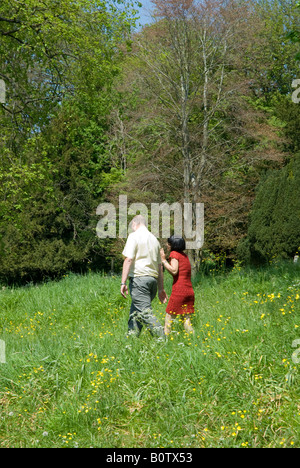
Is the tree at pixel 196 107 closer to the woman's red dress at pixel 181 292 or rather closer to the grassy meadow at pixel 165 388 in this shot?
the woman's red dress at pixel 181 292

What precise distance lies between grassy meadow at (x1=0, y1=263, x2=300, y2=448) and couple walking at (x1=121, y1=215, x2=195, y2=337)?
0.74ft

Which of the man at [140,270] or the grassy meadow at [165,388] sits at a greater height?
the man at [140,270]

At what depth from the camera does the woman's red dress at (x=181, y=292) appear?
5.77m

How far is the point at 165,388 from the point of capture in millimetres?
4113

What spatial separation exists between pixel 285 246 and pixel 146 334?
6659mm

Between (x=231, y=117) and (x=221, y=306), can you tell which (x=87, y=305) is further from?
(x=231, y=117)

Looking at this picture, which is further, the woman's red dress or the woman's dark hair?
the woman's dark hair

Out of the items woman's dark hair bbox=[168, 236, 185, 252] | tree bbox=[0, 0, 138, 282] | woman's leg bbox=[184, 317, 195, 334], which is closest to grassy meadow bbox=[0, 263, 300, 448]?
woman's leg bbox=[184, 317, 195, 334]

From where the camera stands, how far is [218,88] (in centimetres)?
1327

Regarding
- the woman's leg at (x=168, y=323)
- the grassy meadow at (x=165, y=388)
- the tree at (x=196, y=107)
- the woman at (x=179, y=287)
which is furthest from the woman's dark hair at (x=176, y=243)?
the tree at (x=196, y=107)

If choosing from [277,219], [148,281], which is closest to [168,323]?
[148,281]

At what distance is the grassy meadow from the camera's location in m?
3.70

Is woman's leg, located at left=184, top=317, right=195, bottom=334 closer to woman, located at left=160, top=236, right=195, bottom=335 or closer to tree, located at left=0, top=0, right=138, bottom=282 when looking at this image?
woman, located at left=160, top=236, right=195, bottom=335

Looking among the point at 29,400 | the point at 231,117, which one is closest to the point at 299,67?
the point at 231,117
